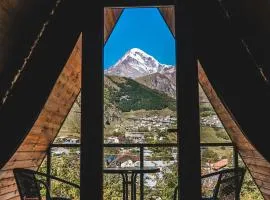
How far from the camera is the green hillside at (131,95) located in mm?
4672

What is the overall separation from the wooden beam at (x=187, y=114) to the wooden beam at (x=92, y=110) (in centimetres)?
64

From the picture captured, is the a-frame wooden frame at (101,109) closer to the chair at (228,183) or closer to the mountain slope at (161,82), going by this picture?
the chair at (228,183)

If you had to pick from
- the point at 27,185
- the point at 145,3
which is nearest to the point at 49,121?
the point at 27,185

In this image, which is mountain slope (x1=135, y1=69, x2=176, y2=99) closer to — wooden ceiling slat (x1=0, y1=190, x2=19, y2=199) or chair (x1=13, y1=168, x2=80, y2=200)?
chair (x1=13, y1=168, x2=80, y2=200)

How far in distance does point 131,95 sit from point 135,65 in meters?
0.35

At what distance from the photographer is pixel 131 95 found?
471 centimetres

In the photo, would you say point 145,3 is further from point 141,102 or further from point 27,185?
point 27,185

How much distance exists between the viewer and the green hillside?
4672 millimetres

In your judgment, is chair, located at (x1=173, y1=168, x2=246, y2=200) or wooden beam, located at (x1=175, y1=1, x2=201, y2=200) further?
chair, located at (x1=173, y1=168, x2=246, y2=200)

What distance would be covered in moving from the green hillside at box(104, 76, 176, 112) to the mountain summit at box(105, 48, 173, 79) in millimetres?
87

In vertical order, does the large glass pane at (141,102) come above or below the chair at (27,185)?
above

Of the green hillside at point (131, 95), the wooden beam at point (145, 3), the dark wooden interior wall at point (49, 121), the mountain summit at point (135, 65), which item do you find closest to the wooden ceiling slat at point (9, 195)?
the dark wooden interior wall at point (49, 121)

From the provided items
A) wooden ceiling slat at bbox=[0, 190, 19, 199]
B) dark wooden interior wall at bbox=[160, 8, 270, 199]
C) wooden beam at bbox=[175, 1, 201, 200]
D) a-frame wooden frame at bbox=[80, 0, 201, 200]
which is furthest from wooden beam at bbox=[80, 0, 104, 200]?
wooden ceiling slat at bbox=[0, 190, 19, 199]

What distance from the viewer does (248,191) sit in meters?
4.87
